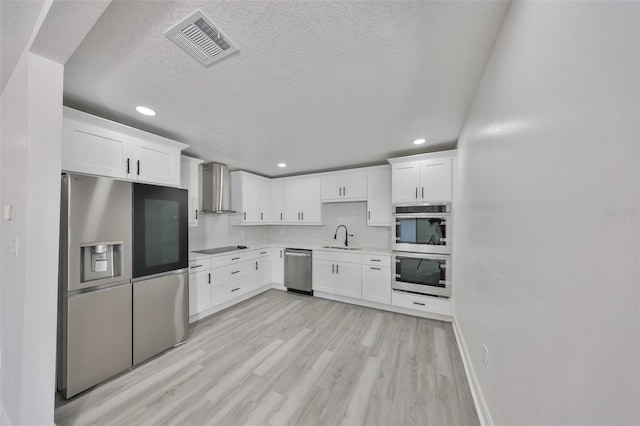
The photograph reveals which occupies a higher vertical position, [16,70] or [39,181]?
[16,70]

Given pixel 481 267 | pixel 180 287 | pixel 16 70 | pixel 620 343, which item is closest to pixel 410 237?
pixel 481 267

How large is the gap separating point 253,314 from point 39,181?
8.92ft

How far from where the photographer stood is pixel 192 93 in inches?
69.7

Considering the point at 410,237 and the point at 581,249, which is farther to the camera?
the point at 410,237

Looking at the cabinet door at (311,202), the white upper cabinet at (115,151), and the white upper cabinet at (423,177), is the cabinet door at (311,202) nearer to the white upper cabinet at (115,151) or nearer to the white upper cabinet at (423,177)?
the white upper cabinet at (423,177)

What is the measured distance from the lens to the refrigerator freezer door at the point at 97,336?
1.71 metres

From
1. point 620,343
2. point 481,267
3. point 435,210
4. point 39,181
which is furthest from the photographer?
point 435,210

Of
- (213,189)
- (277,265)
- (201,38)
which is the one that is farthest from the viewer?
(277,265)

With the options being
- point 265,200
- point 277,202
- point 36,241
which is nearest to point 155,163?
point 36,241

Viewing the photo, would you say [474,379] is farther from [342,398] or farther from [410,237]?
[410,237]

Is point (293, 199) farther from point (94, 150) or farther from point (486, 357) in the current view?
point (486, 357)

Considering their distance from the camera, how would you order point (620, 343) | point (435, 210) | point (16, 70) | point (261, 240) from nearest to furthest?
point (620, 343) < point (16, 70) < point (435, 210) < point (261, 240)

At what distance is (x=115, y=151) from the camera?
7.11 ft

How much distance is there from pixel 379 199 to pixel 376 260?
1.05 metres
